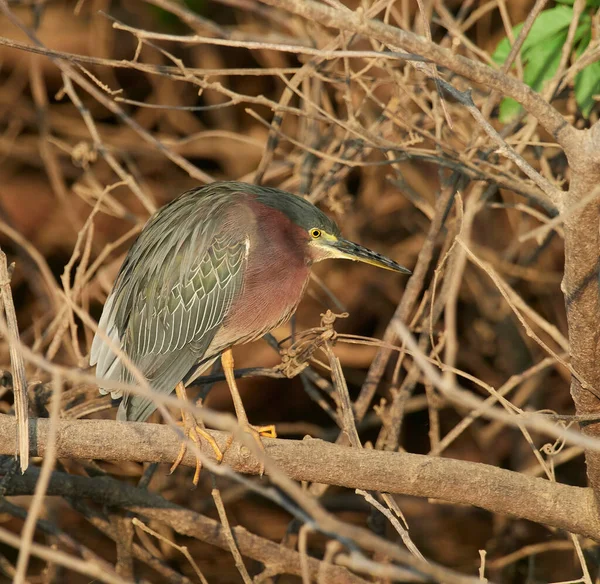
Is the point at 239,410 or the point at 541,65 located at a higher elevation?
the point at 541,65

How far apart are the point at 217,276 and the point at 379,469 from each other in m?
0.98

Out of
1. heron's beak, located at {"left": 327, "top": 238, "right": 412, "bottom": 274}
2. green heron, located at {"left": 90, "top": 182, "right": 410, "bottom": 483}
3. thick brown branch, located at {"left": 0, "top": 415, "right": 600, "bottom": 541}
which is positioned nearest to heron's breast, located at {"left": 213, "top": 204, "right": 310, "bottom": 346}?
green heron, located at {"left": 90, "top": 182, "right": 410, "bottom": 483}

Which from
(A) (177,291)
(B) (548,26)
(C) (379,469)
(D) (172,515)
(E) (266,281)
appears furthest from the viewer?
(D) (172,515)

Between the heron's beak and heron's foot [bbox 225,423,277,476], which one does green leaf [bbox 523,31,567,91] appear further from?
heron's foot [bbox 225,423,277,476]

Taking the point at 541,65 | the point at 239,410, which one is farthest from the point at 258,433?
the point at 541,65

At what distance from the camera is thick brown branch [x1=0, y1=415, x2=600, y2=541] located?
7.75 ft

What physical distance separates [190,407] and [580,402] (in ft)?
4.51

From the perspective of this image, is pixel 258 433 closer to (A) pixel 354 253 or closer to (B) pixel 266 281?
(B) pixel 266 281

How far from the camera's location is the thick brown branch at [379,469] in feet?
7.75

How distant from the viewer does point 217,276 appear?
3.02 meters

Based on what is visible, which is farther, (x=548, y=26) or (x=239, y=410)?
(x=239, y=410)

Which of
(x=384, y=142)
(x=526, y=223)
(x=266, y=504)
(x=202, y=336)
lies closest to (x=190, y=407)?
(x=202, y=336)

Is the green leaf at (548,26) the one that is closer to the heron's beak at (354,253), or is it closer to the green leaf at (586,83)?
the green leaf at (586,83)

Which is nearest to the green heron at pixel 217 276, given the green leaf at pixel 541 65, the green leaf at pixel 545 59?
the green leaf at pixel 541 65
